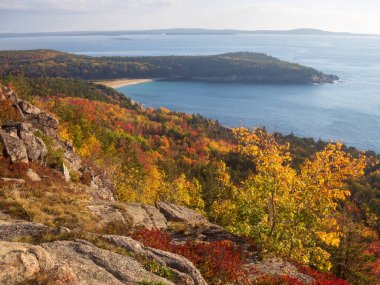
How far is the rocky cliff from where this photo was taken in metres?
11.4

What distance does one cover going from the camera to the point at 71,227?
1747cm

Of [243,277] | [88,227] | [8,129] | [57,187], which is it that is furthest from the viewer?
[8,129]

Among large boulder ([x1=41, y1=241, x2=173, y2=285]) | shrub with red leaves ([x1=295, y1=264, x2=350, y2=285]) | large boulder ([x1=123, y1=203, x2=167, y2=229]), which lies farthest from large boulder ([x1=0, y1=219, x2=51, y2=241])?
shrub with red leaves ([x1=295, y1=264, x2=350, y2=285])

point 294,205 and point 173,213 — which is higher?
point 294,205

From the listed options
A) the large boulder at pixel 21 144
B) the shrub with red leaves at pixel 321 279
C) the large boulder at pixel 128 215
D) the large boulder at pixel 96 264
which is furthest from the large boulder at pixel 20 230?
the shrub with red leaves at pixel 321 279

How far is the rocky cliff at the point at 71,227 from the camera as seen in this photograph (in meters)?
11.4

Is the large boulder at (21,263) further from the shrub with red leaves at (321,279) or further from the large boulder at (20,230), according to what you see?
the shrub with red leaves at (321,279)

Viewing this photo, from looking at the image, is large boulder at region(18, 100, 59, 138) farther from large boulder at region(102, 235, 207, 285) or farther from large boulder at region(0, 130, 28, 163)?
large boulder at region(102, 235, 207, 285)

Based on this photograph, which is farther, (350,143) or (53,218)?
(350,143)

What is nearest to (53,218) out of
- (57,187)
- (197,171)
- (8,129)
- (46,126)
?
(57,187)

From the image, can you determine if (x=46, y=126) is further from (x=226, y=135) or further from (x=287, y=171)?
(x=226, y=135)

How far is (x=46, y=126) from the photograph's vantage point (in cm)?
3772

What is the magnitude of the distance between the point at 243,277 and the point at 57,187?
14541 mm

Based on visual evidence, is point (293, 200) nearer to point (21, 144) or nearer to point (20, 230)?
point (20, 230)
